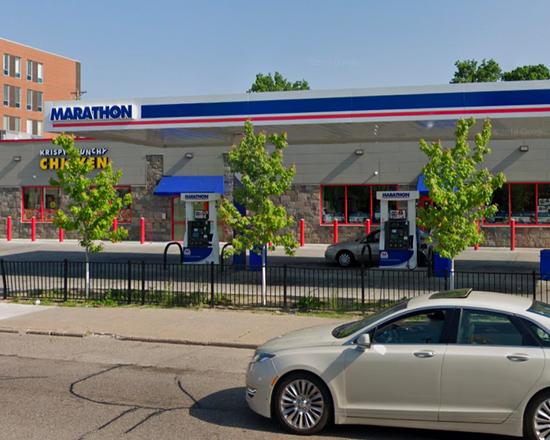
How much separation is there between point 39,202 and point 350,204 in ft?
56.2

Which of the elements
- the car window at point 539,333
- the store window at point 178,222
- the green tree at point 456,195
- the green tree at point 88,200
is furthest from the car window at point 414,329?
the store window at point 178,222

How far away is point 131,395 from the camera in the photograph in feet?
25.2

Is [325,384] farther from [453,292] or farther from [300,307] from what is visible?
[300,307]

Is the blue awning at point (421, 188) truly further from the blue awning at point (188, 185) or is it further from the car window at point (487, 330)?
the car window at point (487, 330)

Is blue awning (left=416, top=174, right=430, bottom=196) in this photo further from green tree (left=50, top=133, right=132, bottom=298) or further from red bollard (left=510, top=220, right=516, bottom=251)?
green tree (left=50, top=133, right=132, bottom=298)

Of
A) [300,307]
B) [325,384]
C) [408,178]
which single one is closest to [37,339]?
[300,307]

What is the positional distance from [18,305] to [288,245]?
6663 mm

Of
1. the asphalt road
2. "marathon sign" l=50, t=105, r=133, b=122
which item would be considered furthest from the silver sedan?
"marathon sign" l=50, t=105, r=133, b=122

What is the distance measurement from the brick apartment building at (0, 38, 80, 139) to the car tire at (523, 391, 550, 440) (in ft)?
Answer: 197

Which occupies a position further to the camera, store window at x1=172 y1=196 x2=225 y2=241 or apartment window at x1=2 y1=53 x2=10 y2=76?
apartment window at x1=2 y1=53 x2=10 y2=76

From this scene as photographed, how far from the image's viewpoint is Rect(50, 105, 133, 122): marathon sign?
18969 millimetres

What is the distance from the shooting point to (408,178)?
28.4m

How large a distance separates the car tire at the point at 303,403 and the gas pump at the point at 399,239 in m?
12.9

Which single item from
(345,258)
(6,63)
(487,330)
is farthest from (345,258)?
(6,63)
